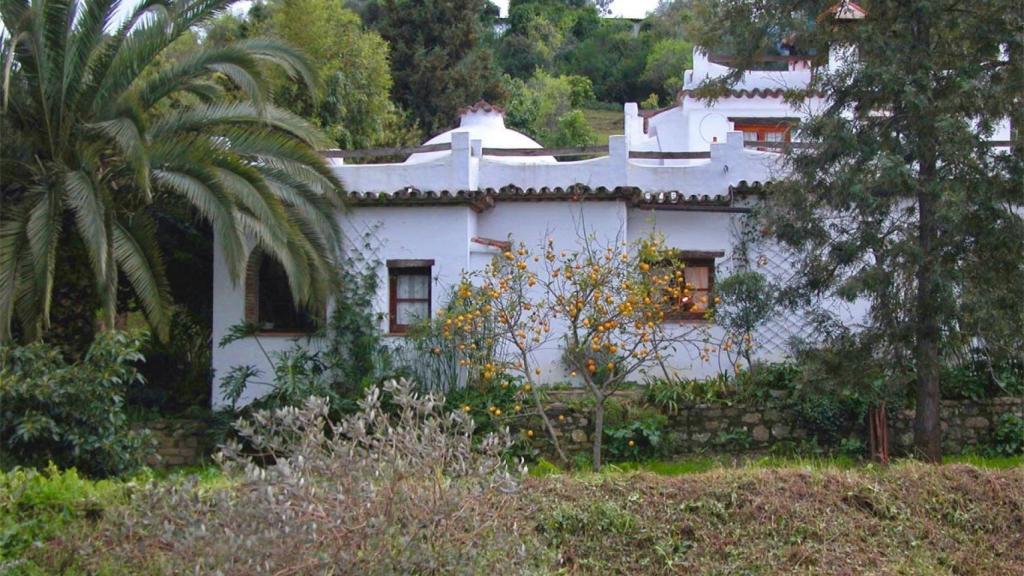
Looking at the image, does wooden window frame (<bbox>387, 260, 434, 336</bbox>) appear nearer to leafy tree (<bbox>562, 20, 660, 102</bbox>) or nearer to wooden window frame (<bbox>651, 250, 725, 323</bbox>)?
wooden window frame (<bbox>651, 250, 725, 323</bbox>)

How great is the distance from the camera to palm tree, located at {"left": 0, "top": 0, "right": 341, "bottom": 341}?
12953 millimetres

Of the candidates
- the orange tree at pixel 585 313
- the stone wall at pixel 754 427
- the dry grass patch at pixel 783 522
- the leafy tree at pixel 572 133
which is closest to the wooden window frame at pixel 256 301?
the orange tree at pixel 585 313

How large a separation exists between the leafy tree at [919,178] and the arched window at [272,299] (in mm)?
6986

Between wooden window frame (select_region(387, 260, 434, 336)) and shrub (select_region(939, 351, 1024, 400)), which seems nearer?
shrub (select_region(939, 351, 1024, 400))

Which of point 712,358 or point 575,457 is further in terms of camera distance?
point 712,358

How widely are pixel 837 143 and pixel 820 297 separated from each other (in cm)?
192

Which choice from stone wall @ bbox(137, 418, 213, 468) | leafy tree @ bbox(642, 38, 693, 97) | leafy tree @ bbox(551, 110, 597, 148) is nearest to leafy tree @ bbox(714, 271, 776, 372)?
stone wall @ bbox(137, 418, 213, 468)

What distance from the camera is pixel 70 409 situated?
11375mm

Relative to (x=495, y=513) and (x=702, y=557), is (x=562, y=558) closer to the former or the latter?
(x=702, y=557)

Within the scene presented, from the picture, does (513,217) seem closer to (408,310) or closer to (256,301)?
(408,310)

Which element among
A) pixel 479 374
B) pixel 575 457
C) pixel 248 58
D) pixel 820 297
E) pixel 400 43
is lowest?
pixel 575 457

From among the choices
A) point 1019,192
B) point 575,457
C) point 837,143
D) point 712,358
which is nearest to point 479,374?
point 575,457

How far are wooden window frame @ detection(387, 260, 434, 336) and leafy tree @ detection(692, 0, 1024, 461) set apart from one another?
16.3 feet

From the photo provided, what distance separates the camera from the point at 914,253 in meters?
11.5
